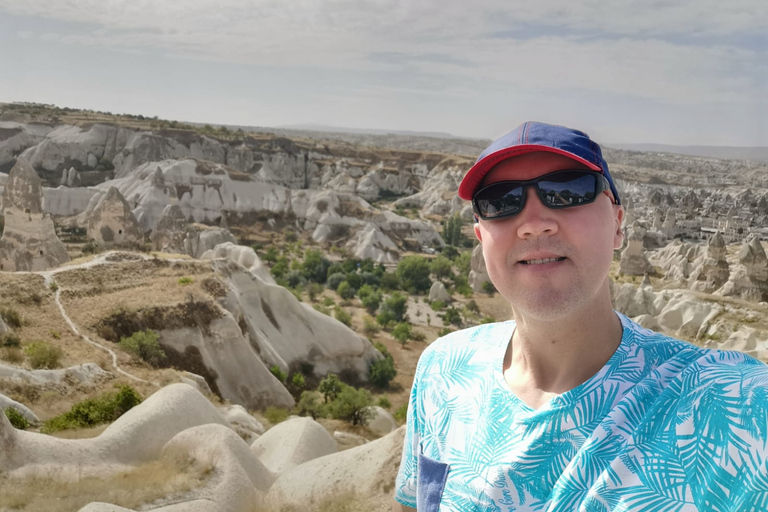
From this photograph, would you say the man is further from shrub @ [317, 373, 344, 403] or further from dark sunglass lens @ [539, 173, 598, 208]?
shrub @ [317, 373, 344, 403]

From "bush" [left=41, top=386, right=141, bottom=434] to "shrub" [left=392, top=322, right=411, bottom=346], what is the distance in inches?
811

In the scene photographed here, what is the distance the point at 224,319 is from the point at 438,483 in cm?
1983

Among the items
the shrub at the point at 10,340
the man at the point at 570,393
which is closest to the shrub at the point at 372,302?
the shrub at the point at 10,340

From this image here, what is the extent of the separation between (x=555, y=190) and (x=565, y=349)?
63 cm

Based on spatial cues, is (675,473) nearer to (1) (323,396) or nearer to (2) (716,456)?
(2) (716,456)

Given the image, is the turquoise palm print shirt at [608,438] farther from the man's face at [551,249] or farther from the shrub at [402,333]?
the shrub at [402,333]

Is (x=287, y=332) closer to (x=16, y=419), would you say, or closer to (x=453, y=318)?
(x=16, y=419)

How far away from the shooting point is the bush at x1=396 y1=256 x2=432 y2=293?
4756cm

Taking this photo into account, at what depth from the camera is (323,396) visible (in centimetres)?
2334

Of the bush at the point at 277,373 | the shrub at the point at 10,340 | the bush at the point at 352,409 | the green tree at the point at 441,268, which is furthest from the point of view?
the green tree at the point at 441,268

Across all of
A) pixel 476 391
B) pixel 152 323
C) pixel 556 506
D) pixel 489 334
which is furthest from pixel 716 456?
pixel 152 323

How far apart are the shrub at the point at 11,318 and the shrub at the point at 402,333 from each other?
2034 cm

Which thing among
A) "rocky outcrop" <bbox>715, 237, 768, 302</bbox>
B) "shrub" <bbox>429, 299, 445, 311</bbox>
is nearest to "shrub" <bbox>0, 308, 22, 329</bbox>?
"shrub" <bbox>429, 299, 445, 311</bbox>

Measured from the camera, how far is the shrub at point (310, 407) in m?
20.9
